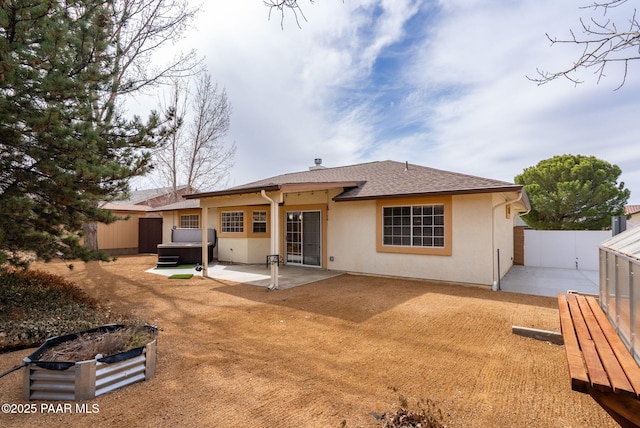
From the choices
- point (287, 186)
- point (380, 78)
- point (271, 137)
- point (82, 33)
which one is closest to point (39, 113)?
point (82, 33)

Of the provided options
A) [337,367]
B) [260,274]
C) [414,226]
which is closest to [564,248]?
[414,226]

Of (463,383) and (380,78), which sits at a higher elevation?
(380,78)

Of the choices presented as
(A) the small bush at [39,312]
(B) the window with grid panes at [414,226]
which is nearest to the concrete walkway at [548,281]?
(B) the window with grid panes at [414,226]

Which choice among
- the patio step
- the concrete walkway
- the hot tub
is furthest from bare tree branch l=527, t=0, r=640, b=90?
the patio step

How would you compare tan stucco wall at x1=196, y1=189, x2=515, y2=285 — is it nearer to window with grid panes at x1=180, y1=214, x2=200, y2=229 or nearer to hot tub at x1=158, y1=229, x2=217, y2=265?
hot tub at x1=158, y1=229, x2=217, y2=265

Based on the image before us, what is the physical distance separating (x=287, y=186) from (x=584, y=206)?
62.1 feet

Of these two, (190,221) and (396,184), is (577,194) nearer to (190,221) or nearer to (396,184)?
(396,184)

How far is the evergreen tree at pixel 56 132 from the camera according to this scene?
4.40 metres

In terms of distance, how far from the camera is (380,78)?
10.2m

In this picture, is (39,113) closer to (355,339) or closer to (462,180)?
(355,339)

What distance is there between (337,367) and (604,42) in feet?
14.5

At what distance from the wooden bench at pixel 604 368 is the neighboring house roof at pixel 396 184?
4709 millimetres

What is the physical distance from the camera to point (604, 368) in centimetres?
213

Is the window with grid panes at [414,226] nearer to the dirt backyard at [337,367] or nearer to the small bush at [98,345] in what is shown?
the dirt backyard at [337,367]
